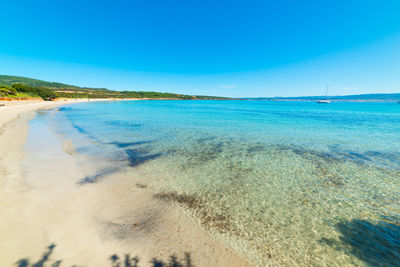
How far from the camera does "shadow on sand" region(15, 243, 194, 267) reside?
132 inches

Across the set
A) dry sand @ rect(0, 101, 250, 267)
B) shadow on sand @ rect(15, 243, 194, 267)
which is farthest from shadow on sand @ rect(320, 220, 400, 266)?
shadow on sand @ rect(15, 243, 194, 267)

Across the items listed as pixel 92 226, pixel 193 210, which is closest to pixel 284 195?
pixel 193 210

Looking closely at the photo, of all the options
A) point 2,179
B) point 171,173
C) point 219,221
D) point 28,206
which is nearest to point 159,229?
point 219,221

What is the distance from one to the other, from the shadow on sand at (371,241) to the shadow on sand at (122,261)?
421cm

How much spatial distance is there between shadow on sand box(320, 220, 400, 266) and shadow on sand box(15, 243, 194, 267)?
4212 millimetres

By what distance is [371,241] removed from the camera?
4547mm

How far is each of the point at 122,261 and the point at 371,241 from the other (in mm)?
6933

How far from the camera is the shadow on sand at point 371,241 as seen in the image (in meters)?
4.08

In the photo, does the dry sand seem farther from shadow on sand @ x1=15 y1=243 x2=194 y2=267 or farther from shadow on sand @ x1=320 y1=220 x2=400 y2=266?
shadow on sand @ x1=320 y1=220 x2=400 y2=266

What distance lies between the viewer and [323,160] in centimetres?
1065

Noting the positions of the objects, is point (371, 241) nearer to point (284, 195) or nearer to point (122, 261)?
point (284, 195)

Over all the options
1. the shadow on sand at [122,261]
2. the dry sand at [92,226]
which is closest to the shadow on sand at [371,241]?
the dry sand at [92,226]

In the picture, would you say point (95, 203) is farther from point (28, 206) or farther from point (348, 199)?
point (348, 199)

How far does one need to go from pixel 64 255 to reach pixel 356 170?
44.6 ft
